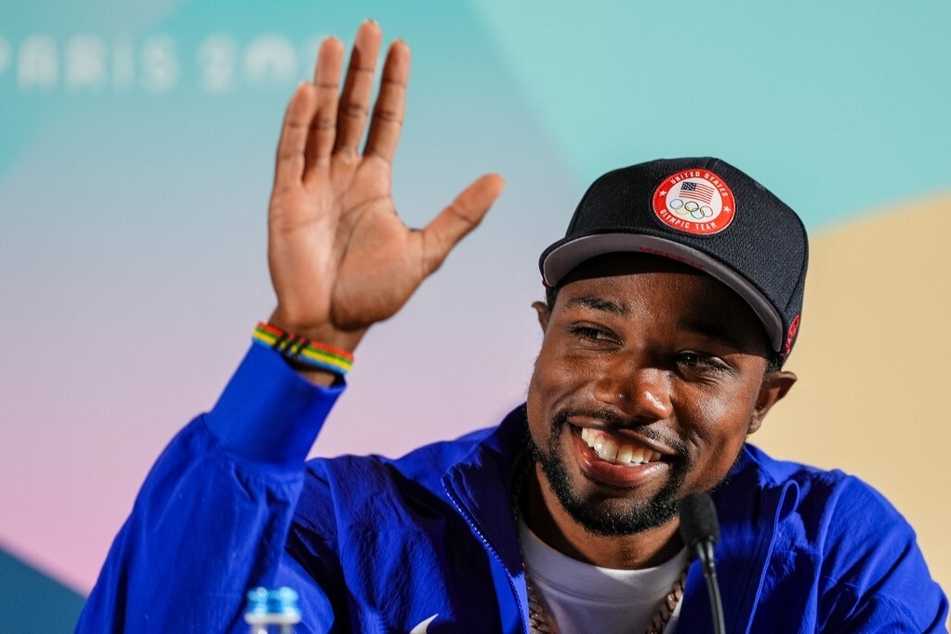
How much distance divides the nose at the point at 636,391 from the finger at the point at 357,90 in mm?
488

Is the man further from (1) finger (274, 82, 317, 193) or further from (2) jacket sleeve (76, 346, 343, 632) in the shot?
(1) finger (274, 82, 317, 193)

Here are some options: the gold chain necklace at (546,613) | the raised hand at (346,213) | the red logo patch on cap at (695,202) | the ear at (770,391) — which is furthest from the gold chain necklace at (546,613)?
the raised hand at (346,213)

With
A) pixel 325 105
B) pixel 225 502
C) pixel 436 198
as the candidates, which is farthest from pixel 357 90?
pixel 436 198

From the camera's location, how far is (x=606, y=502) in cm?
160

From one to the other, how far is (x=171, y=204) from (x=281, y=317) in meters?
1.06

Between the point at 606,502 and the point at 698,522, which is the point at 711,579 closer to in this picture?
the point at 698,522

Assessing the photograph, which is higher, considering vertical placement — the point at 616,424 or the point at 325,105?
the point at 325,105

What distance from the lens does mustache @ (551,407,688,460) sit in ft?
5.14

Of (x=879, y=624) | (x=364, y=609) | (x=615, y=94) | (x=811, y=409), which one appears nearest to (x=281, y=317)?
(x=364, y=609)

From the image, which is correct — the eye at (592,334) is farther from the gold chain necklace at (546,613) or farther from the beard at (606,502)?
the gold chain necklace at (546,613)

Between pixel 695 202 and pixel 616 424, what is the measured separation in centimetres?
29

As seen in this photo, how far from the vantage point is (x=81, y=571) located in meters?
2.15

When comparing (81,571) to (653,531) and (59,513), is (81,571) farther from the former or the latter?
(653,531)

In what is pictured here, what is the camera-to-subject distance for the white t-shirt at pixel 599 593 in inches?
64.5
